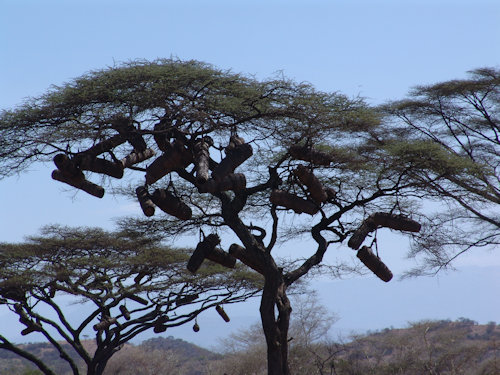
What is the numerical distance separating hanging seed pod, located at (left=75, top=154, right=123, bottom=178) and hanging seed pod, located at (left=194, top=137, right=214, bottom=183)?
42.5 inches

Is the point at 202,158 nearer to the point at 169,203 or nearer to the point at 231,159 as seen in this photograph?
the point at 231,159

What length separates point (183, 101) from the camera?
10.8 m

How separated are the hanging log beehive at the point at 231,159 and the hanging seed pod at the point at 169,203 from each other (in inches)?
35.6

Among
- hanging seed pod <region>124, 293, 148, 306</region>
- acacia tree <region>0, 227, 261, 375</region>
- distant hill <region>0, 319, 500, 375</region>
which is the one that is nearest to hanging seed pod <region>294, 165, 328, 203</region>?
acacia tree <region>0, 227, 261, 375</region>

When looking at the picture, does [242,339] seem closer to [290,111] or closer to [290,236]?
Answer: [290,236]

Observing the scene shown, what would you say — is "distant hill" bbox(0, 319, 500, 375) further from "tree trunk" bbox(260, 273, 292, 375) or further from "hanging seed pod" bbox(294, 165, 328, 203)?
"hanging seed pod" bbox(294, 165, 328, 203)

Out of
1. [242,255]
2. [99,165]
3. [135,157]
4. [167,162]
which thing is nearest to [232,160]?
[167,162]

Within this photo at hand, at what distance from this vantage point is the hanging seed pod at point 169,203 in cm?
975

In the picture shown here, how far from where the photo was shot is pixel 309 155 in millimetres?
11273

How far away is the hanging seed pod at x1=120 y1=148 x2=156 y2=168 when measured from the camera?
9.87 metres

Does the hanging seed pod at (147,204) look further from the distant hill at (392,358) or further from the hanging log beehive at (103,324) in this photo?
the distant hill at (392,358)

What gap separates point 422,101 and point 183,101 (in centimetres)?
1061

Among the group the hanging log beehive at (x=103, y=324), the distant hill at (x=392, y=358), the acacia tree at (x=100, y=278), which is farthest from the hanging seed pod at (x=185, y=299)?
the distant hill at (x=392, y=358)

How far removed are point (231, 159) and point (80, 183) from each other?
206 centimetres
